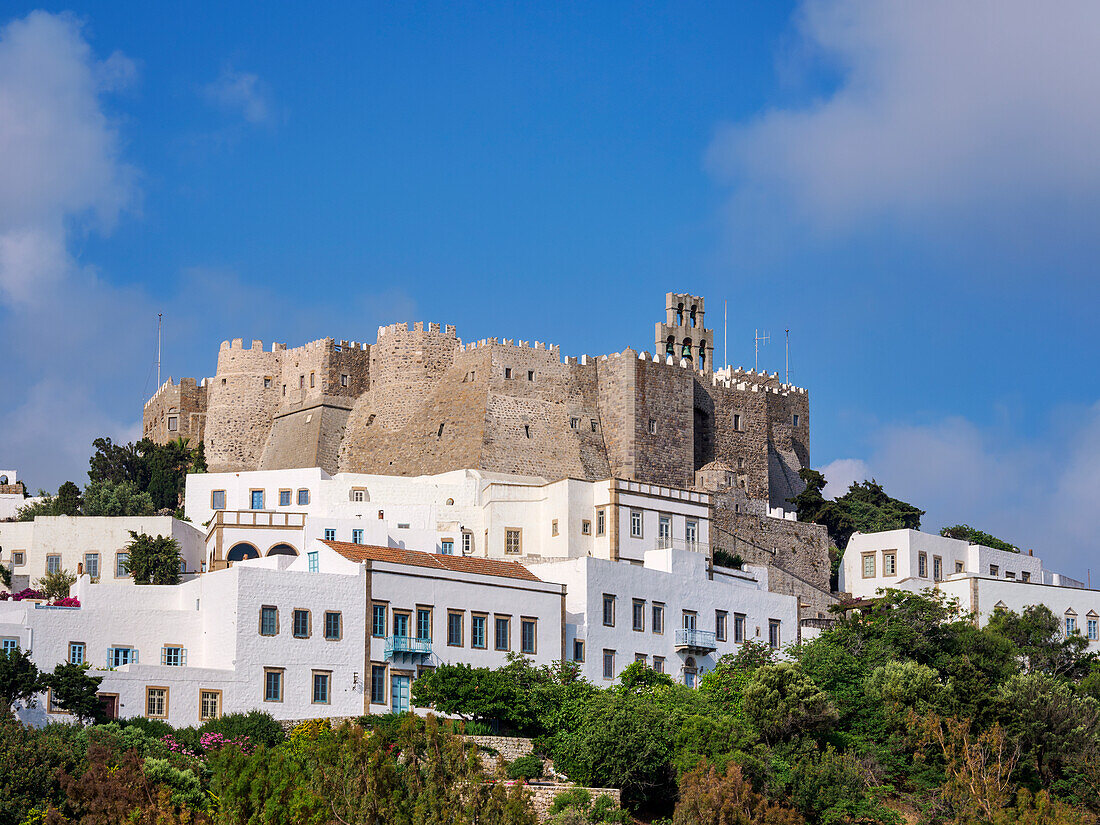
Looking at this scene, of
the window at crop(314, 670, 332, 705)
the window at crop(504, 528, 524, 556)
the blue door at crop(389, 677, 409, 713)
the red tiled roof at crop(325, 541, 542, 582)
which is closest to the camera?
the window at crop(314, 670, 332, 705)

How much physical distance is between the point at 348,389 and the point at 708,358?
1863 centimetres

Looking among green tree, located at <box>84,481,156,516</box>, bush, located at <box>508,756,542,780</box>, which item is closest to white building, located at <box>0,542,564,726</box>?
bush, located at <box>508,756,542,780</box>

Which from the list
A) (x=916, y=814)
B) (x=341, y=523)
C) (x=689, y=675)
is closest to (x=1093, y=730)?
(x=916, y=814)

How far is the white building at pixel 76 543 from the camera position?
2322 inches

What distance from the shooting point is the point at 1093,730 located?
2014 inches

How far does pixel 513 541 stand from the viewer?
5975cm

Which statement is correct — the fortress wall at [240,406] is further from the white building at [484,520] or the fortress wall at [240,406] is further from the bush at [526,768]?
the bush at [526,768]

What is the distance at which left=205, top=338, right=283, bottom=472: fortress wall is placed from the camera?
7569cm

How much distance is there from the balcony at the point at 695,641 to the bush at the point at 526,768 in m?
11.2

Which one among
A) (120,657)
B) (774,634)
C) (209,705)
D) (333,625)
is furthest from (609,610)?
(120,657)

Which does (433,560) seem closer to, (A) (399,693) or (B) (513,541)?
(A) (399,693)

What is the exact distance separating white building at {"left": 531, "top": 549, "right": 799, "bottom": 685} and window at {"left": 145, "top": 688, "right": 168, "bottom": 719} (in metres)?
13.3

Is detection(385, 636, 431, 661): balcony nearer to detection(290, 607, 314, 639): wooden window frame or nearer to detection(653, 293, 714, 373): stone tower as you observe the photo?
detection(290, 607, 314, 639): wooden window frame

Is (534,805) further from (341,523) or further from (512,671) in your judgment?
(341,523)
